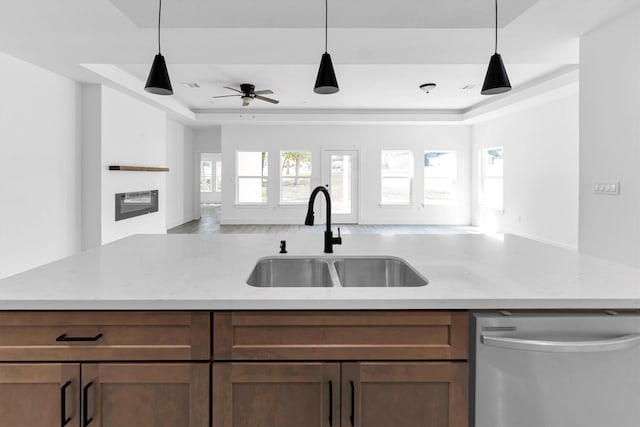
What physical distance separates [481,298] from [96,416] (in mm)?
1134

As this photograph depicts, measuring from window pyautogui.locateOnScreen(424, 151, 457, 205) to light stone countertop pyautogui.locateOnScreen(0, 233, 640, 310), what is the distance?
8.60 meters

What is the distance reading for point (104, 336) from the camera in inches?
43.7

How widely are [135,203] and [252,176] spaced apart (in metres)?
4.03

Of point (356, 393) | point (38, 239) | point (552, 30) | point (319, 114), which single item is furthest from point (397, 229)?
point (356, 393)

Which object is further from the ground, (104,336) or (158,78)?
(158,78)

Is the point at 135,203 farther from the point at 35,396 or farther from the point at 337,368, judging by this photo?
the point at 337,368

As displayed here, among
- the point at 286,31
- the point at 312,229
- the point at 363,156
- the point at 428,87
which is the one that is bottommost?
the point at 312,229

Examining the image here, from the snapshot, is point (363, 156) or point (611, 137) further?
point (363, 156)

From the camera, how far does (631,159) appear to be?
3.18 metres

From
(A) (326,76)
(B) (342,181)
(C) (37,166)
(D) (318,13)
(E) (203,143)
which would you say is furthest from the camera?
(E) (203,143)

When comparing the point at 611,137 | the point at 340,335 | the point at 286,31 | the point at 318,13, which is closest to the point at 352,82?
the point at 286,31

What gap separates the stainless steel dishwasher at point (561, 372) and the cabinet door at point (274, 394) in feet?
1.43

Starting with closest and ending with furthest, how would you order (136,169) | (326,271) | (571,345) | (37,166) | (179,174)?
(571,345)
(326,271)
(37,166)
(136,169)
(179,174)

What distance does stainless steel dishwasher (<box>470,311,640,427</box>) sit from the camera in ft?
3.52
